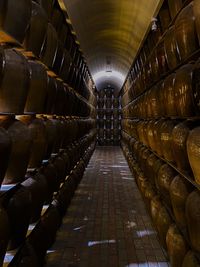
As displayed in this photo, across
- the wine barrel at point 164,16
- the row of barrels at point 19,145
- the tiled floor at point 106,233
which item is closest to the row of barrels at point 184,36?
the wine barrel at point 164,16

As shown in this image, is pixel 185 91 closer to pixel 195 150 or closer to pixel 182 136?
pixel 182 136

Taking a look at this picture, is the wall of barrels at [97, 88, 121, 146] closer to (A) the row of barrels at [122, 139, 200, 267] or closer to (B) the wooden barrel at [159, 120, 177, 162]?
(A) the row of barrels at [122, 139, 200, 267]

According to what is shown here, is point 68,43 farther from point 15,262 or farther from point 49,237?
point 15,262

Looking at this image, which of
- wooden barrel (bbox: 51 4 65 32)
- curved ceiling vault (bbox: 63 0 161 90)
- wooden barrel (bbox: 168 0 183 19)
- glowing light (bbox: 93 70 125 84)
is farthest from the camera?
glowing light (bbox: 93 70 125 84)

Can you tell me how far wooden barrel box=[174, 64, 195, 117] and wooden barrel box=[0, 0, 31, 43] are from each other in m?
0.89

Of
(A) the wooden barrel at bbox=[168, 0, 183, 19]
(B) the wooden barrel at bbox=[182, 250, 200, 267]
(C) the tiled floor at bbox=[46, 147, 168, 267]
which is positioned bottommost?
(C) the tiled floor at bbox=[46, 147, 168, 267]

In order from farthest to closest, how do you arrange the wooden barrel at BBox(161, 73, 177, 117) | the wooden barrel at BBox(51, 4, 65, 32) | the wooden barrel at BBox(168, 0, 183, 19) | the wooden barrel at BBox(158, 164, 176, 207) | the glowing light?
the glowing light → the wooden barrel at BBox(51, 4, 65, 32) → the wooden barrel at BBox(158, 164, 176, 207) → the wooden barrel at BBox(168, 0, 183, 19) → the wooden barrel at BBox(161, 73, 177, 117)

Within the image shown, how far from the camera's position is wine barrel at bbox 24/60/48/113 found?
1732mm

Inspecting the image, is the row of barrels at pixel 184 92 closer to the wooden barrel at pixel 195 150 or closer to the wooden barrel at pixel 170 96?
the wooden barrel at pixel 170 96

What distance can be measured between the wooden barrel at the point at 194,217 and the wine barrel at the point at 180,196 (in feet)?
0.67

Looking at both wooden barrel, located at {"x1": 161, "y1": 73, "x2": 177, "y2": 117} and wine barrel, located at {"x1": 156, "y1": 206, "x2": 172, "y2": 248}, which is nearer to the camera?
wooden barrel, located at {"x1": 161, "y1": 73, "x2": 177, "y2": 117}

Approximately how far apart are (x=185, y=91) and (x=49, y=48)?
1063mm

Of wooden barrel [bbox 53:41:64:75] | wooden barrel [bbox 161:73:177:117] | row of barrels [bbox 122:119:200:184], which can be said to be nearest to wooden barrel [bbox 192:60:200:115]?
row of barrels [bbox 122:119:200:184]

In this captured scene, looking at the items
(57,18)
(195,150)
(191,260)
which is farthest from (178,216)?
(57,18)
